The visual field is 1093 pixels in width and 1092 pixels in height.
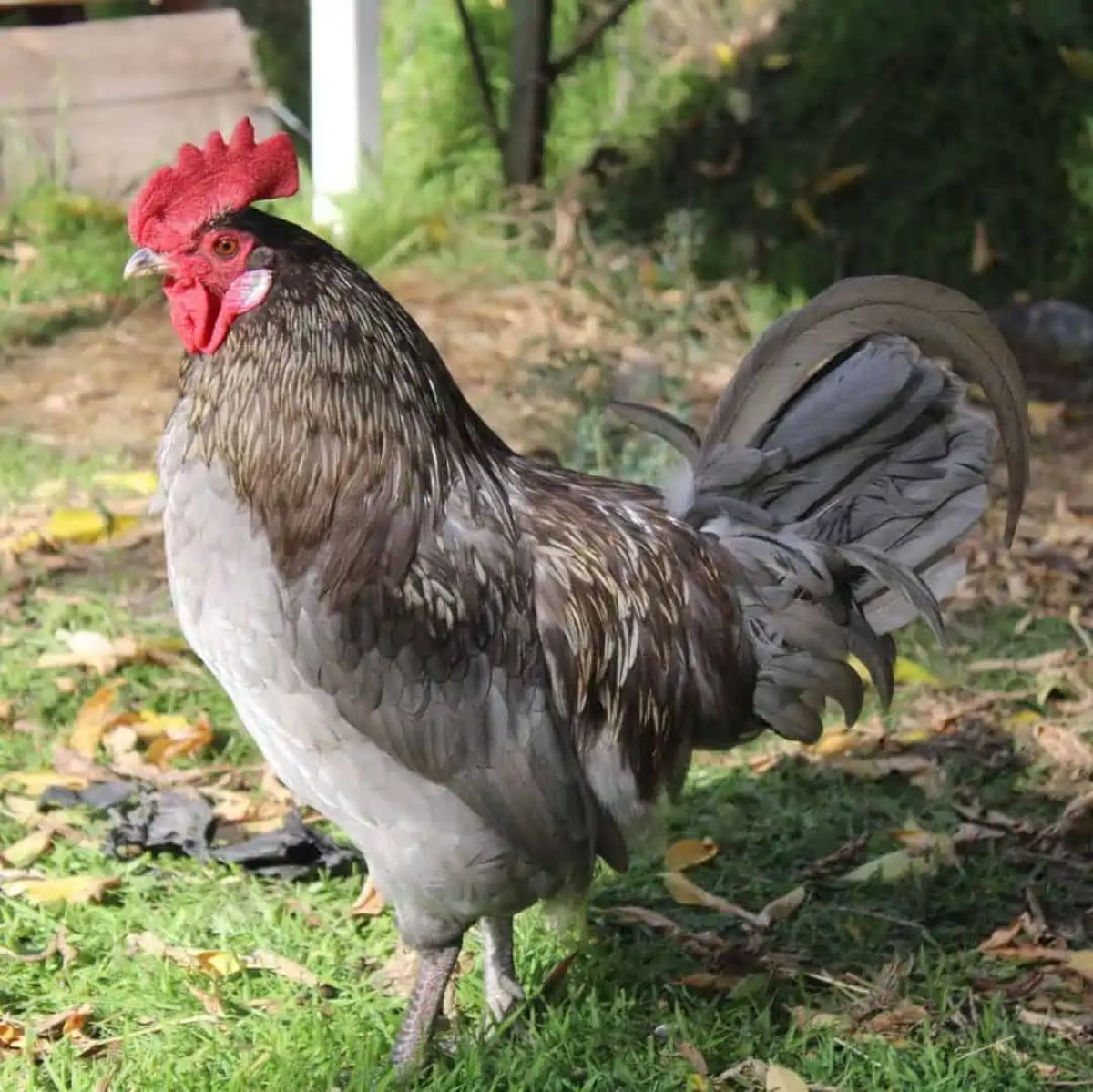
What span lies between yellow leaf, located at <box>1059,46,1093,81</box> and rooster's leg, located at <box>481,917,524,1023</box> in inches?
221

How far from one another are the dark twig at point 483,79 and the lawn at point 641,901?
2.58 metres

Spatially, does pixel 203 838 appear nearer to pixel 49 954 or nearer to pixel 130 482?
pixel 49 954

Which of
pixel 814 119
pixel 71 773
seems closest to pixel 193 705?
pixel 71 773

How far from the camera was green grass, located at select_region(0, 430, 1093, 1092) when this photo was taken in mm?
3535

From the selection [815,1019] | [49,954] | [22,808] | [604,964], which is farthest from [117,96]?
[815,1019]

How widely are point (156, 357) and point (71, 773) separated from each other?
284cm

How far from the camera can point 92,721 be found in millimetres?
4707

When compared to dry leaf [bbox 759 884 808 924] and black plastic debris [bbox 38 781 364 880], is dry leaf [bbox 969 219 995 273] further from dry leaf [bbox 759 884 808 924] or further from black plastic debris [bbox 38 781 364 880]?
black plastic debris [bbox 38 781 364 880]

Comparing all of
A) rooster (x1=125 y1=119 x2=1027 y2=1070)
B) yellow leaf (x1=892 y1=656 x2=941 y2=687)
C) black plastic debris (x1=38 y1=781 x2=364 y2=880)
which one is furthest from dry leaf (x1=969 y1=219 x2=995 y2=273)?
black plastic debris (x1=38 y1=781 x2=364 y2=880)

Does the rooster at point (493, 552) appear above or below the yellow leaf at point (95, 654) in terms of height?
above

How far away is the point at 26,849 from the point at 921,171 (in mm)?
5475

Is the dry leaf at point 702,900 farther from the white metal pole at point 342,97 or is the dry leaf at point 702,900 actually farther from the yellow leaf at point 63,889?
the white metal pole at point 342,97

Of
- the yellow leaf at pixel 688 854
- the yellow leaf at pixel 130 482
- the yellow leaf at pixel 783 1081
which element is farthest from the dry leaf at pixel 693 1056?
the yellow leaf at pixel 130 482

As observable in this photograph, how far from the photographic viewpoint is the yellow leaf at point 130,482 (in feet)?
19.5
